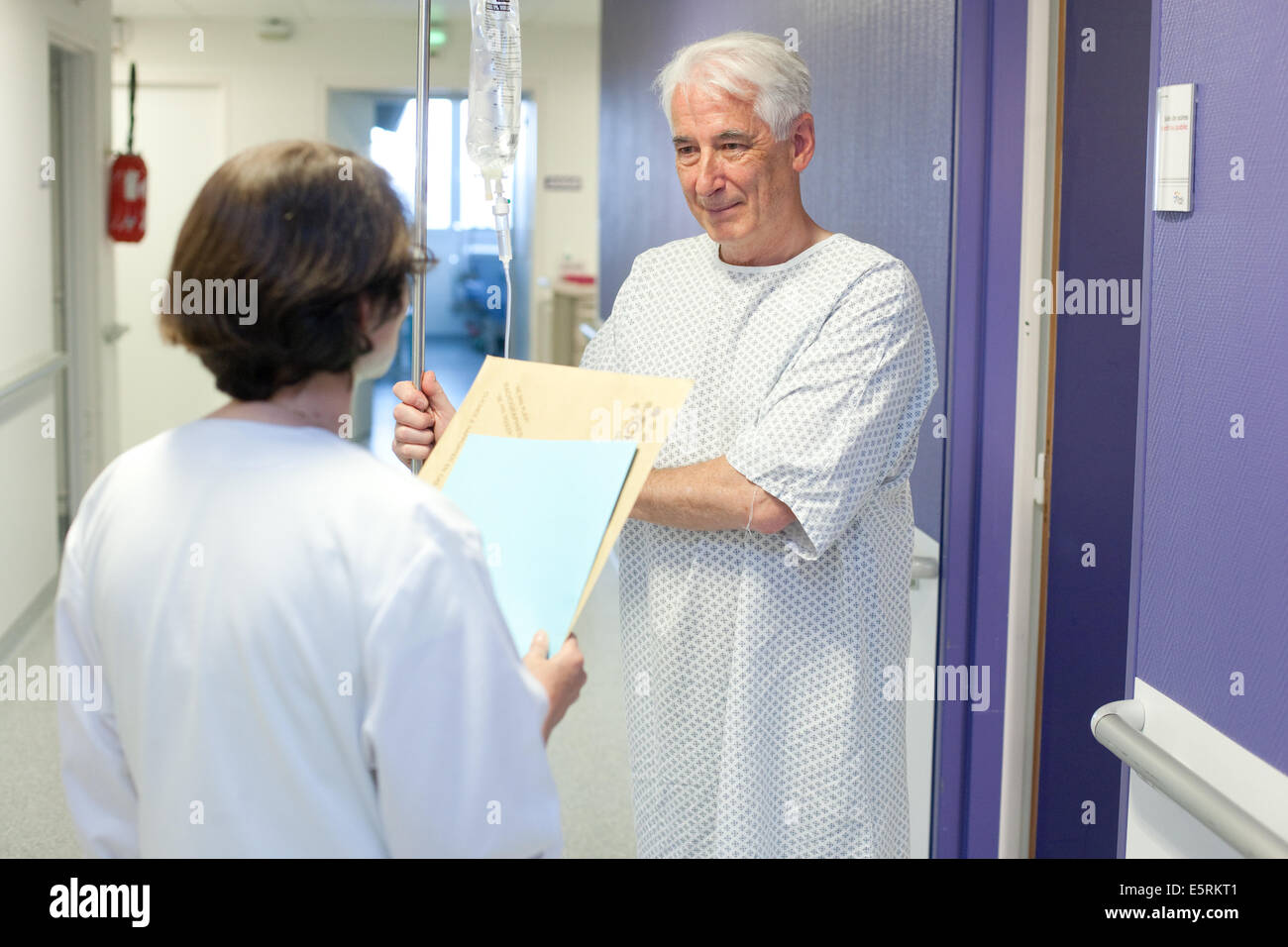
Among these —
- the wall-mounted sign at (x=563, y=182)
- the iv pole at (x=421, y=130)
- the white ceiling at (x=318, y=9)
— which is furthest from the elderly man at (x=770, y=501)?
the wall-mounted sign at (x=563, y=182)

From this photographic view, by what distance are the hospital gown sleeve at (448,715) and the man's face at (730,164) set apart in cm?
84

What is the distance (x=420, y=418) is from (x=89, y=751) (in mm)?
606

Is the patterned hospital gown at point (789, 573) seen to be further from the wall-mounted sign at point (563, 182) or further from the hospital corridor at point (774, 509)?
the wall-mounted sign at point (563, 182)

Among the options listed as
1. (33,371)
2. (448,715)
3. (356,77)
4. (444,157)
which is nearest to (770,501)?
(448,715)

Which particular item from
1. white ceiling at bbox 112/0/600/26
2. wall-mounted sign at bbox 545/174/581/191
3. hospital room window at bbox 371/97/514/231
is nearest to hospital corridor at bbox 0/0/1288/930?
white ceiling at bbox 112/0/600/26

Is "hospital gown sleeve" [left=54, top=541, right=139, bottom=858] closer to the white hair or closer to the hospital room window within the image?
the white hair

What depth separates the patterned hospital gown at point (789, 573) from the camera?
1.47 metres

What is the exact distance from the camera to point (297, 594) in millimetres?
809

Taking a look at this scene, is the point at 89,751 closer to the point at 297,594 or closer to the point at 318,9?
the point at 297,594

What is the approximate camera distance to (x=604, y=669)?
13.0 feet

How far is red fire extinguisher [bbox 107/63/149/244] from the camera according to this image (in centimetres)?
506

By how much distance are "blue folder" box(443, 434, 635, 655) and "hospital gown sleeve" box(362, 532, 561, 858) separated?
0.17 meters
